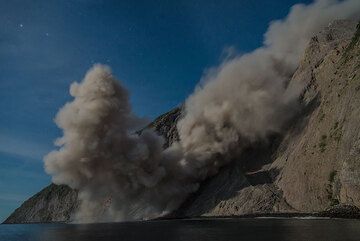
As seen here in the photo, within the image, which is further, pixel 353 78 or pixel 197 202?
pixel 197 202

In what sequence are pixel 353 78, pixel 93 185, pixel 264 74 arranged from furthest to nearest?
pixel 264 74
pixel 93 185
pixel 353 78

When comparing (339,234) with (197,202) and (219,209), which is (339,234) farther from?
(197,202)

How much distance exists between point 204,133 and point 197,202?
25.2m

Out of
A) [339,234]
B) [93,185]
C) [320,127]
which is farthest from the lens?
[93,185]

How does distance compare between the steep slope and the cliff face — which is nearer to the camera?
the cliff face

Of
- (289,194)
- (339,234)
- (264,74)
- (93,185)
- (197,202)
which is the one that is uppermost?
(264,74)

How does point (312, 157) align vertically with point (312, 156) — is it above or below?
below

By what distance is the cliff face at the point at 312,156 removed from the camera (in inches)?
4889

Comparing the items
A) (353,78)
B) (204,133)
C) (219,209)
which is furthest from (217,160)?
(353,78)

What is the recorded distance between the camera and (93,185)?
164m

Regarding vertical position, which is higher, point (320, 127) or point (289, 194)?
point (320, 127)

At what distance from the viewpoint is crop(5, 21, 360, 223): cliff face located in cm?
12419

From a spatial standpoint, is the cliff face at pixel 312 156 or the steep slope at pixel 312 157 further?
the steep slope at pixel 312 157

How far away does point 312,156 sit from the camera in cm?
14000
